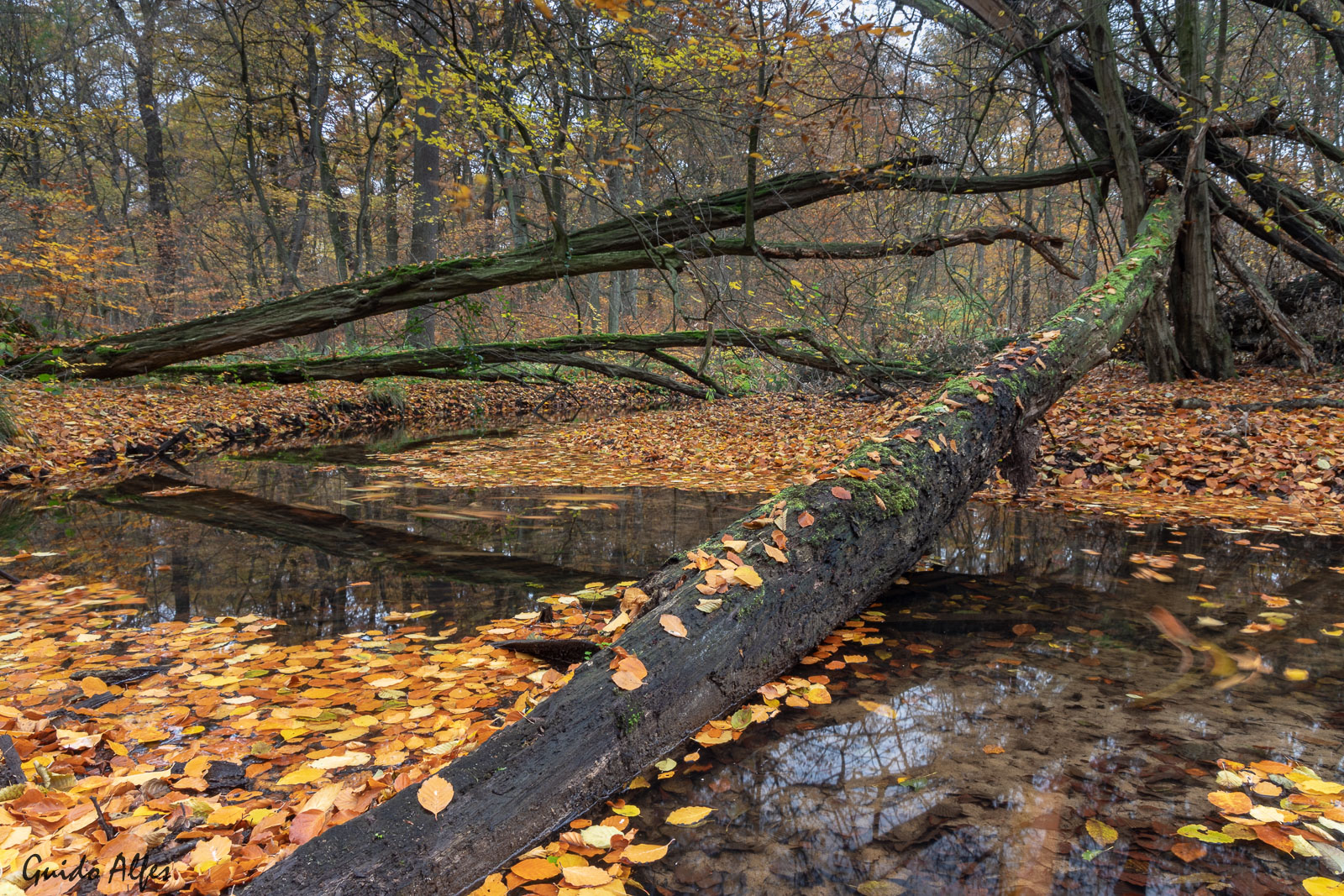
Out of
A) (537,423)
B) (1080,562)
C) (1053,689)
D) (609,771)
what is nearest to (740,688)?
(609,771)

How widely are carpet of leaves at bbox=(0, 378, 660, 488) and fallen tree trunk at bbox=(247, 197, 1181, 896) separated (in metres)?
7.15

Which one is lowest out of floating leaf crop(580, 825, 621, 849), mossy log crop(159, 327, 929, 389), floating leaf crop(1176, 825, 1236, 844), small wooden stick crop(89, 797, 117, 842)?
floating leaf crop(1176, 825, 1236, 844)

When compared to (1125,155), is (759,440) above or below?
below

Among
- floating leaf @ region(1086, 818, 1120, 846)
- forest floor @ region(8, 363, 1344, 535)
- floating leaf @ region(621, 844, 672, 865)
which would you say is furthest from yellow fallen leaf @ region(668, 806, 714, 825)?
forest floor @ region(8, 363, 1344, 535)

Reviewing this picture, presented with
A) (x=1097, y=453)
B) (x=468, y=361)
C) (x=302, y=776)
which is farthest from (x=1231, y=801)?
(x=468, y=361)

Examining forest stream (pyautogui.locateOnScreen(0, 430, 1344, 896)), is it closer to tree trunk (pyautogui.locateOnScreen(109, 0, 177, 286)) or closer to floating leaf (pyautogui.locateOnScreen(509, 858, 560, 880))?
floating leaf (pyautogui.locateOnScreen(509, 858, 560, 880))

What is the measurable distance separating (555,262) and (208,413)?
5910 mm

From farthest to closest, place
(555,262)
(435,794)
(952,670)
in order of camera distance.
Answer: (555,262)
(952,670)
(435,794)

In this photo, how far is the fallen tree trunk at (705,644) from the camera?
1.41 m

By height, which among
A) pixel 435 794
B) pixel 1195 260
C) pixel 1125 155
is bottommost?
pixel 435 794

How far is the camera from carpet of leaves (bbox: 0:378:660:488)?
23.6ft

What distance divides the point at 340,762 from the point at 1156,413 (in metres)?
7.48

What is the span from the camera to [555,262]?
23.5 feet

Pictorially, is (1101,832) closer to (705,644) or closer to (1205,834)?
(1205,834)
